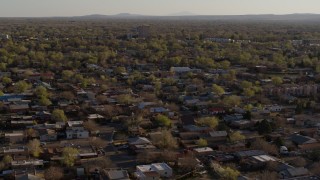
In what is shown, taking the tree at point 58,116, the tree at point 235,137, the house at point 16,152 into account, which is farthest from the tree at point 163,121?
the house at point 16,152

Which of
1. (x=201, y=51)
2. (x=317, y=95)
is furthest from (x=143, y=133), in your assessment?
(x=201, y=51)

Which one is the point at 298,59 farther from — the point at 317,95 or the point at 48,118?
the point at 48,118

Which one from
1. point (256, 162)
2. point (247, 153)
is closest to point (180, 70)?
point (247, 153)

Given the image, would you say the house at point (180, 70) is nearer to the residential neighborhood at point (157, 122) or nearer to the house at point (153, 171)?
the residential neighborhood at point (157, 122)

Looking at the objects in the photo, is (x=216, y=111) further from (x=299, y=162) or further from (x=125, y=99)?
A: (x=299, y=162)

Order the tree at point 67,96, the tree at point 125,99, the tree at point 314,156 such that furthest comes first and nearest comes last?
the tree at point 67,96, the tree at point 125,99, the tree at point 314,156
